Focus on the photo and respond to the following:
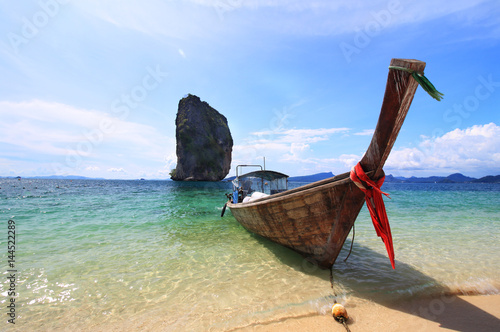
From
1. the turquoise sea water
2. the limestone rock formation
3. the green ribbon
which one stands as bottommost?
the turquoise sea water

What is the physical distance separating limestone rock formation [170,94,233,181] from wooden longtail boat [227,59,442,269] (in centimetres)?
6924

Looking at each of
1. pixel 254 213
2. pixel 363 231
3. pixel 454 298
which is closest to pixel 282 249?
pixel 254 213

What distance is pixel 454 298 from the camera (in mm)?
3912

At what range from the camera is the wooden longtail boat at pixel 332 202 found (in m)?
3.16

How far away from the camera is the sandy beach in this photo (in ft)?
10.3

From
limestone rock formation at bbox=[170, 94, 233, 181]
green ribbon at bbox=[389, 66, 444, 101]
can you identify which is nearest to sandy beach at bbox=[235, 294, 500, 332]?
green ribbon at bbox=[389, 66, 444, 101]

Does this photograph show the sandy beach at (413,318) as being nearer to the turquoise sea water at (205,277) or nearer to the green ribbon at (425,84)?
the turquoise sea water at (205,277)

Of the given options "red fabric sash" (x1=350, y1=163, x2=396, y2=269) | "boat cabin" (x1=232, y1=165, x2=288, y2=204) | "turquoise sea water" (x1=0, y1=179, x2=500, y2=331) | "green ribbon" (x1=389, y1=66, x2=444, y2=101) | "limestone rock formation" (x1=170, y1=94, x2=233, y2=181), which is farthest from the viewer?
"limestone rock formation" (x1=170, y1=94, x2=233, y2=181)

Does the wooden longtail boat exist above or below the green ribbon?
below

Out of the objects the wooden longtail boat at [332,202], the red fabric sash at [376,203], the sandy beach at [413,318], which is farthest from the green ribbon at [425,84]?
the sandy beach at [413,318]

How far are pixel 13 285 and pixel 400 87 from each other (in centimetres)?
811

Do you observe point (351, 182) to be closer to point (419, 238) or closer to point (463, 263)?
point (463, 263)

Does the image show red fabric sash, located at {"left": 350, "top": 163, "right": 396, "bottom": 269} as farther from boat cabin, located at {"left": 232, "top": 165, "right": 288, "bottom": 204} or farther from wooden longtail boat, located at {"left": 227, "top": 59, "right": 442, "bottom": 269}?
boat cabin, located at {"left": 232, "top": 165, "right": 288, "bottom": 204}

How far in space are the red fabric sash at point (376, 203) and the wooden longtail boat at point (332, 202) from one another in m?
0.14
